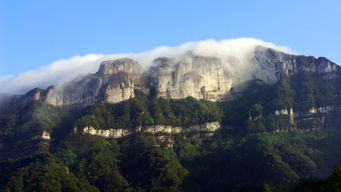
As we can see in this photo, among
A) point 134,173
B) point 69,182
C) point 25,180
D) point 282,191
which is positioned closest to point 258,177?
point 282,191

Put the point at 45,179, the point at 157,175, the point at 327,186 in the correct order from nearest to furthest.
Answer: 1. the point at 327,186
2. the point at 45,179
3. the point at 157,175

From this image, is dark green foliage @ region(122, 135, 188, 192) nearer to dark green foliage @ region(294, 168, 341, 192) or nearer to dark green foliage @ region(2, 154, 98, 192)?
dark green foliage @ region(2, 154, 98, 192)

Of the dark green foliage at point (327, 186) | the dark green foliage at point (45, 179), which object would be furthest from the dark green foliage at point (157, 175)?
the dark green foliage at point (327, 186)

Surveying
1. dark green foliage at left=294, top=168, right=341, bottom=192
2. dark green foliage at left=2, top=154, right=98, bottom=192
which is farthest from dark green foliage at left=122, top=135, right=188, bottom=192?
dark green foliage at left=294, top=168, right=341, bottom=192

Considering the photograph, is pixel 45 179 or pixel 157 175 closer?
pixel 45 179

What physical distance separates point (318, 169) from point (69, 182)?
68736 millimetres

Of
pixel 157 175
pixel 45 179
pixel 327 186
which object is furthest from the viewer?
pixel 157 175

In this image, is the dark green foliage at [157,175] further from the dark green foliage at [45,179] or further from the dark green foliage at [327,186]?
the dark green foliage at [327,186]

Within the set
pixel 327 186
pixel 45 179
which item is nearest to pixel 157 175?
pixel 45 179

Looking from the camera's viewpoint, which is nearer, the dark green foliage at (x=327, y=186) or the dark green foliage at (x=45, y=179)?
the dark green foliage at (x=327, y=186)

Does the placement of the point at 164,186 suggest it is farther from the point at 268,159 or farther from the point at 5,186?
the point at 5,186

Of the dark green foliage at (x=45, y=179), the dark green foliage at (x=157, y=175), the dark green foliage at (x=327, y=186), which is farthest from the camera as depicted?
the dark green foliage at (x=157, y=175)

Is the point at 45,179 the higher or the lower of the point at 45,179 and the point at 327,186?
the higher

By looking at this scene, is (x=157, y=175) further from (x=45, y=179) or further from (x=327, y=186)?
(x=327, y=186)
